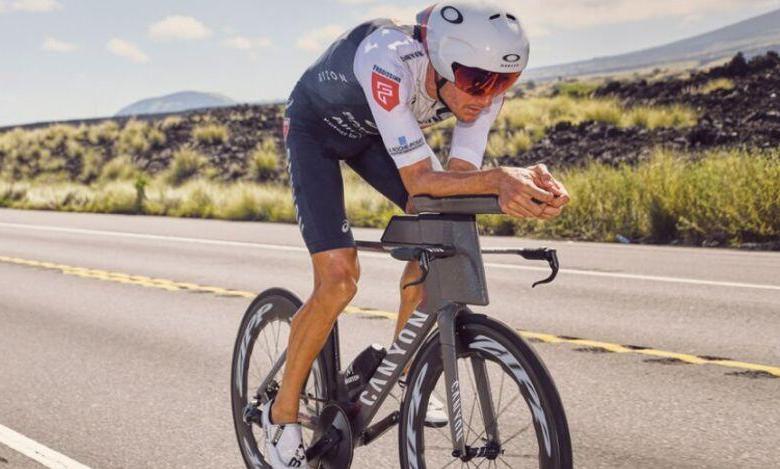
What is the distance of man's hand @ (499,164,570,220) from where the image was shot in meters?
3.06

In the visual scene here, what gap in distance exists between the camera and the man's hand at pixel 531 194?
306 centimetres

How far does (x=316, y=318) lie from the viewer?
159 inches

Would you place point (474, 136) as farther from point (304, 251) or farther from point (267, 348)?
point (304, 251)

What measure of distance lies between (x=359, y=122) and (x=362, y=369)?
1.01 m

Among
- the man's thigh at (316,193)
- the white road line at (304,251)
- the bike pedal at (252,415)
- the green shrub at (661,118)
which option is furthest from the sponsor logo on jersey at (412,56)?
the green shrub at (661,118)

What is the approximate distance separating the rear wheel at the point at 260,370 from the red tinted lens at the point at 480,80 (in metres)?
1.34

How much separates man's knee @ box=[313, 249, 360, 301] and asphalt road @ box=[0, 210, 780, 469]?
1142mm

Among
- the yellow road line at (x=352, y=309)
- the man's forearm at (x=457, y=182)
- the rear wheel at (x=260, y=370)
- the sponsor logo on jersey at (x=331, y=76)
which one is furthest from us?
the yellow road line at (x=352, y=309)

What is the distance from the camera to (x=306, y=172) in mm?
4121

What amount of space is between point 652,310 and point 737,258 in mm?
3416

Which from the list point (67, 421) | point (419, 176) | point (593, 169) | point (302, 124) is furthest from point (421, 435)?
point (593, 169)

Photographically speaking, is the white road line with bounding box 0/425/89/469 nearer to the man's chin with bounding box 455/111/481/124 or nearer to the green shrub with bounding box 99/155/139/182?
the man's chin with bounding box 455/111/481/124

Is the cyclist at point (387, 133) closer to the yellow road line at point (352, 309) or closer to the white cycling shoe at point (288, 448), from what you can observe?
the white cycling shoe at point (288, 448)

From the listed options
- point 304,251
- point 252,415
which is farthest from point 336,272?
point 304,251
